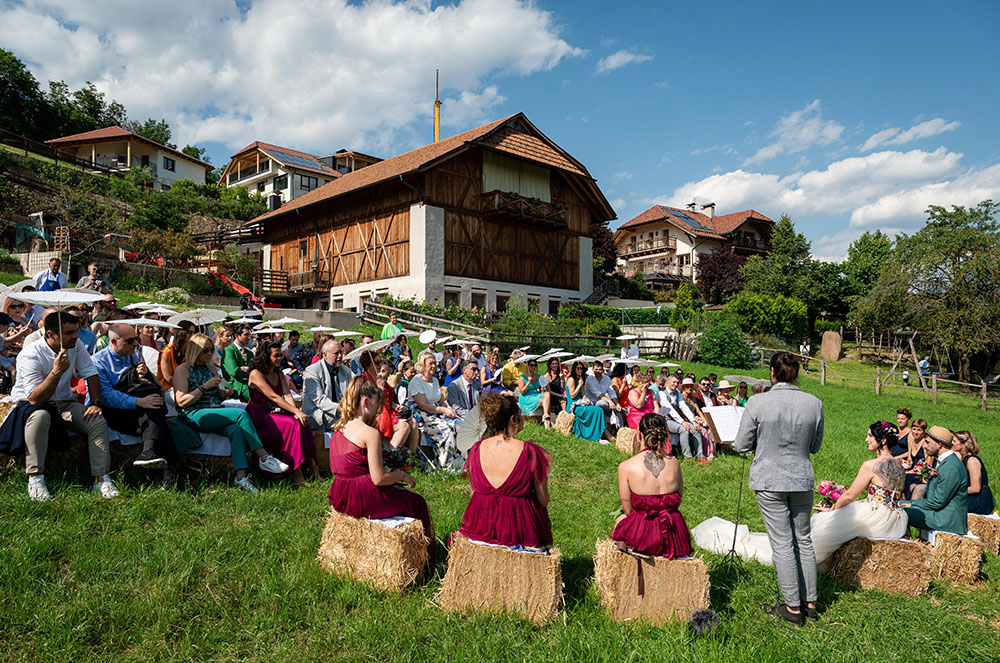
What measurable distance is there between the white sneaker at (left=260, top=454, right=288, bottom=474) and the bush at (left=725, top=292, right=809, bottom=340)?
35.1 meters

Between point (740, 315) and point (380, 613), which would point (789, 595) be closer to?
point (380, 613)

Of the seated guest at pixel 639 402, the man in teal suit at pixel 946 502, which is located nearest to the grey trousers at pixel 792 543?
the man in teal suit at pixel 946 502

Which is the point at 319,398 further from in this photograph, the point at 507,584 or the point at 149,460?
the point at 507,584

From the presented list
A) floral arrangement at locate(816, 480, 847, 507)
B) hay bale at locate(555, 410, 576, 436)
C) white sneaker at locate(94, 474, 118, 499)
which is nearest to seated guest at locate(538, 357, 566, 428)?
hay bale at locate(555, 410, 576, 436)

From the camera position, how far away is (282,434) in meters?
6.64

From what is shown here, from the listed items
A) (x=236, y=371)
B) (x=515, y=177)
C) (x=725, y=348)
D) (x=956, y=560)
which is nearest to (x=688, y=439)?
(x=956, y=560)

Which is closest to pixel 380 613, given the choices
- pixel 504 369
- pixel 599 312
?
pixel 504 369

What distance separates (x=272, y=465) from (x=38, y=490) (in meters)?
1.96

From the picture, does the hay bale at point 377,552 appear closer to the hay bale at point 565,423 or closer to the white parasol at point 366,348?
the white parasol at point 366,348

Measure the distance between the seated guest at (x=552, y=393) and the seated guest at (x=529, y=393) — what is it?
0.14 metres

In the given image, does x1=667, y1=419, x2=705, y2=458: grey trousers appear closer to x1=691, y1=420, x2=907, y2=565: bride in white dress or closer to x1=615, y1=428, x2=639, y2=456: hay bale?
x1=615, y1=428, x2=639, y2=456: hay bale

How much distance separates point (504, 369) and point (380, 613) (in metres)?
8.35

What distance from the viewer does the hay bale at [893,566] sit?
16.8 ft

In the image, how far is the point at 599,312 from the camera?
33.0 m
